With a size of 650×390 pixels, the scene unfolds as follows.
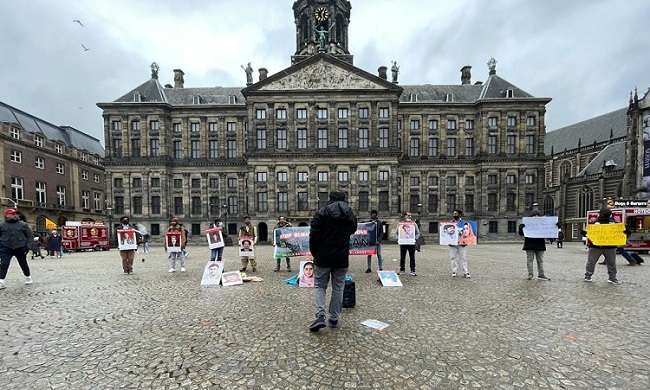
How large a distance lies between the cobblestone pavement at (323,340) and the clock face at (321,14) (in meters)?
45.2

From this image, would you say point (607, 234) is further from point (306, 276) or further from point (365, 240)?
point (306, 276)

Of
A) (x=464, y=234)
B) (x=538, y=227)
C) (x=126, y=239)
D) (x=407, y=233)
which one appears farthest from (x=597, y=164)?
(x=126, y=239)

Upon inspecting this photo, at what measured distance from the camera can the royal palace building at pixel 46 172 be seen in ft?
124

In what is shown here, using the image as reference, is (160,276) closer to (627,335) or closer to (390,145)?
(627,335)

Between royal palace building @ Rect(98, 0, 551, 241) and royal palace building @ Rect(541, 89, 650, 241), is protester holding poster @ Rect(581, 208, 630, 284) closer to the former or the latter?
royal palace building @ Rect(541, 89, 650, 241)

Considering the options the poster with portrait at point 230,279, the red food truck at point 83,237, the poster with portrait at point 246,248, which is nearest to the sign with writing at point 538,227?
the poster with portrait at point 230,279

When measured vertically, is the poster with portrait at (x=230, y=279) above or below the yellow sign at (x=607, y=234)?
below

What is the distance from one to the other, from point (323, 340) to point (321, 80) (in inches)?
1511

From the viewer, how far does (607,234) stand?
8727 millimetres

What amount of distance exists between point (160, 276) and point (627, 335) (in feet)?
42.0

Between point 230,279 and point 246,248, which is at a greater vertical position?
point 246,248

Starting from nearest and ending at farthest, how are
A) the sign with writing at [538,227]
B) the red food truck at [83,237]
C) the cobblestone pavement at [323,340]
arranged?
1. the cobblestone pavement at [323,340]
2. the sign with writing at [538,227]
3. the red food truck at [83,237]

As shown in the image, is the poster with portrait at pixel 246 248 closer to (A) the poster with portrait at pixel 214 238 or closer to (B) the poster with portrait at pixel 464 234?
(A) the poster with portrait at pixel 214 238

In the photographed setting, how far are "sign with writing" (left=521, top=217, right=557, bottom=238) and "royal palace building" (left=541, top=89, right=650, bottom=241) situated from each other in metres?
29.4
